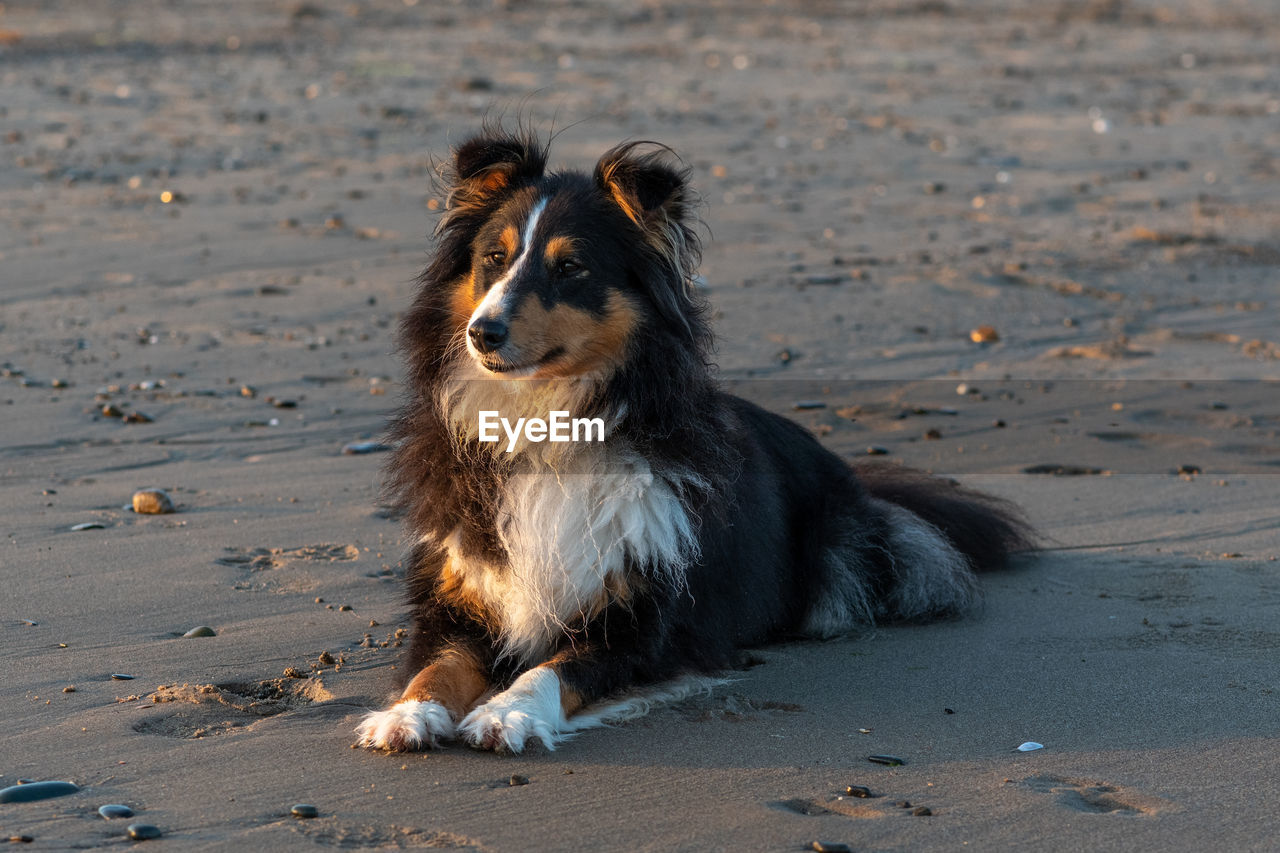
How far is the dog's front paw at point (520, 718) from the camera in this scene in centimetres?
404

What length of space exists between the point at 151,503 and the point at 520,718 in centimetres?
282

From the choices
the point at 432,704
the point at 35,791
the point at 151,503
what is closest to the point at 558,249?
the point at 432,704

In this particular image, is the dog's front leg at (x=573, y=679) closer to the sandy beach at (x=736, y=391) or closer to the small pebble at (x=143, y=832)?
the sandy beach at (x=736, y=391)

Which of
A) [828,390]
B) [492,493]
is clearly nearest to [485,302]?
[492,493]

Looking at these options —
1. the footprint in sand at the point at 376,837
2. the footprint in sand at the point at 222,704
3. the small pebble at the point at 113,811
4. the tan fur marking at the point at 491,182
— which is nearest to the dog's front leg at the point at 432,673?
the footprint in sand at the point at 222,704

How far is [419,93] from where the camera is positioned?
1691 cm

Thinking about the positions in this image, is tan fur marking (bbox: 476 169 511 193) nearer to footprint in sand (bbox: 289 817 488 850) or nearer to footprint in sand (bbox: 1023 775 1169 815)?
footprint in sand (bbox: 289 817 488 850)

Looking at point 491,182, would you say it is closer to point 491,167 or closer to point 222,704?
point 491,167

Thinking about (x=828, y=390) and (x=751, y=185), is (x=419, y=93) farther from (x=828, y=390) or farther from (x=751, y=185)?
(x=828, y=390)

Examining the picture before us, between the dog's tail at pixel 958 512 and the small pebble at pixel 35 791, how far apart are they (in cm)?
332

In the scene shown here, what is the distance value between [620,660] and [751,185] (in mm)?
9272

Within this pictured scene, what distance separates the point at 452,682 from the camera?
436cm

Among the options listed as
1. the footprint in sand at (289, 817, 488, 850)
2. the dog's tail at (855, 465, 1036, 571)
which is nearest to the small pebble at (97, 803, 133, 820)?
the footprint in sand at (289, 817, 488, 850)

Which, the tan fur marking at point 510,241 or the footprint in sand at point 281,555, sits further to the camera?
the footprint in sand at point 281,555
